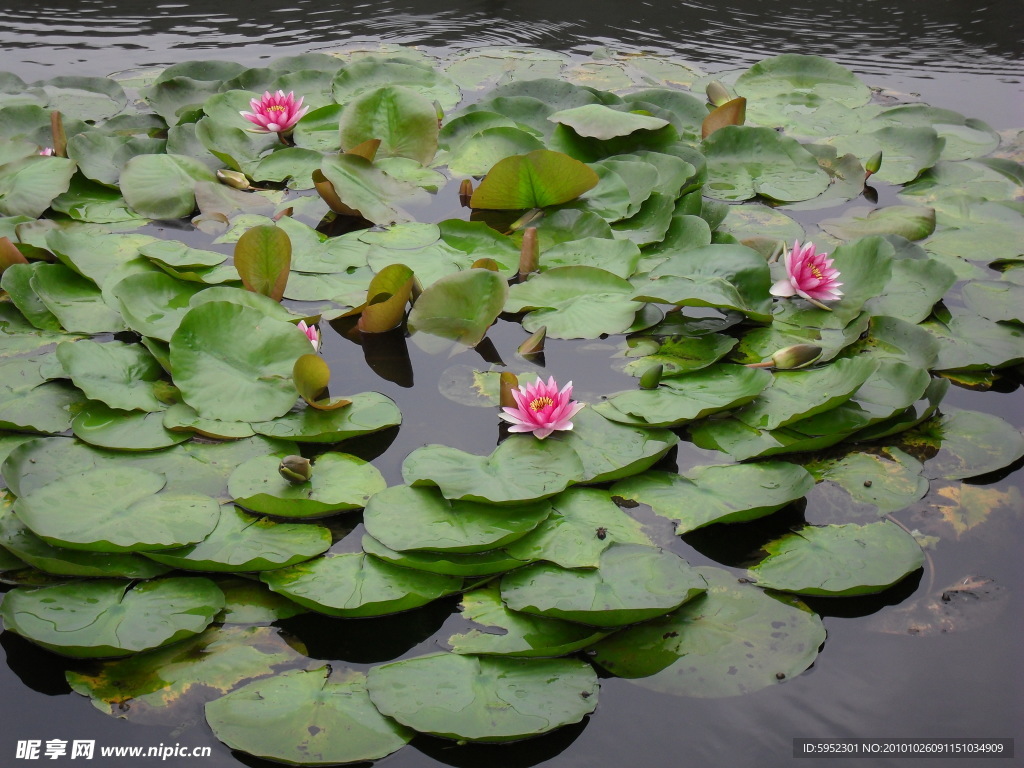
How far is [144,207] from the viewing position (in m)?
3.01

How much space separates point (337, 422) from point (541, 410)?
529 mm

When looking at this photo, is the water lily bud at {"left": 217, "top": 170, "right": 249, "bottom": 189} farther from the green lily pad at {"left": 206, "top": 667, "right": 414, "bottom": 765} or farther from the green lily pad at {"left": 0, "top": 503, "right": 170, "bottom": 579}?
the green lily pad at {"left": 206, "top": 667, "right": 414, "bottom": 765}

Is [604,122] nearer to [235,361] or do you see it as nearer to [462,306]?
[462,306]

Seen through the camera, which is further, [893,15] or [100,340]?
[893,15]

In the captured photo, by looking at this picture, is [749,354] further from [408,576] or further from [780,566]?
[408,576]

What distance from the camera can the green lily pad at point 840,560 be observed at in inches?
68.8

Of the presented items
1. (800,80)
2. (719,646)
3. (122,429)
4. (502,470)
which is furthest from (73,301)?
(800,80)

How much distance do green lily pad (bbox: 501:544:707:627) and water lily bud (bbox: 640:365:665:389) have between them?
1.87 ft

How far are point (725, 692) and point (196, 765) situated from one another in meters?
0.99

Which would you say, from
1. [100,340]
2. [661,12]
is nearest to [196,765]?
[100,340]

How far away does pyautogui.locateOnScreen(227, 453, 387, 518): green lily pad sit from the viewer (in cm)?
186

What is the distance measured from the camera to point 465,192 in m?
3.13

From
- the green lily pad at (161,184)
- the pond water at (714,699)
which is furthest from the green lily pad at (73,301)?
the pond water at (714,699)

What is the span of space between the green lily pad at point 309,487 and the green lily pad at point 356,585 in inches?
5.6
